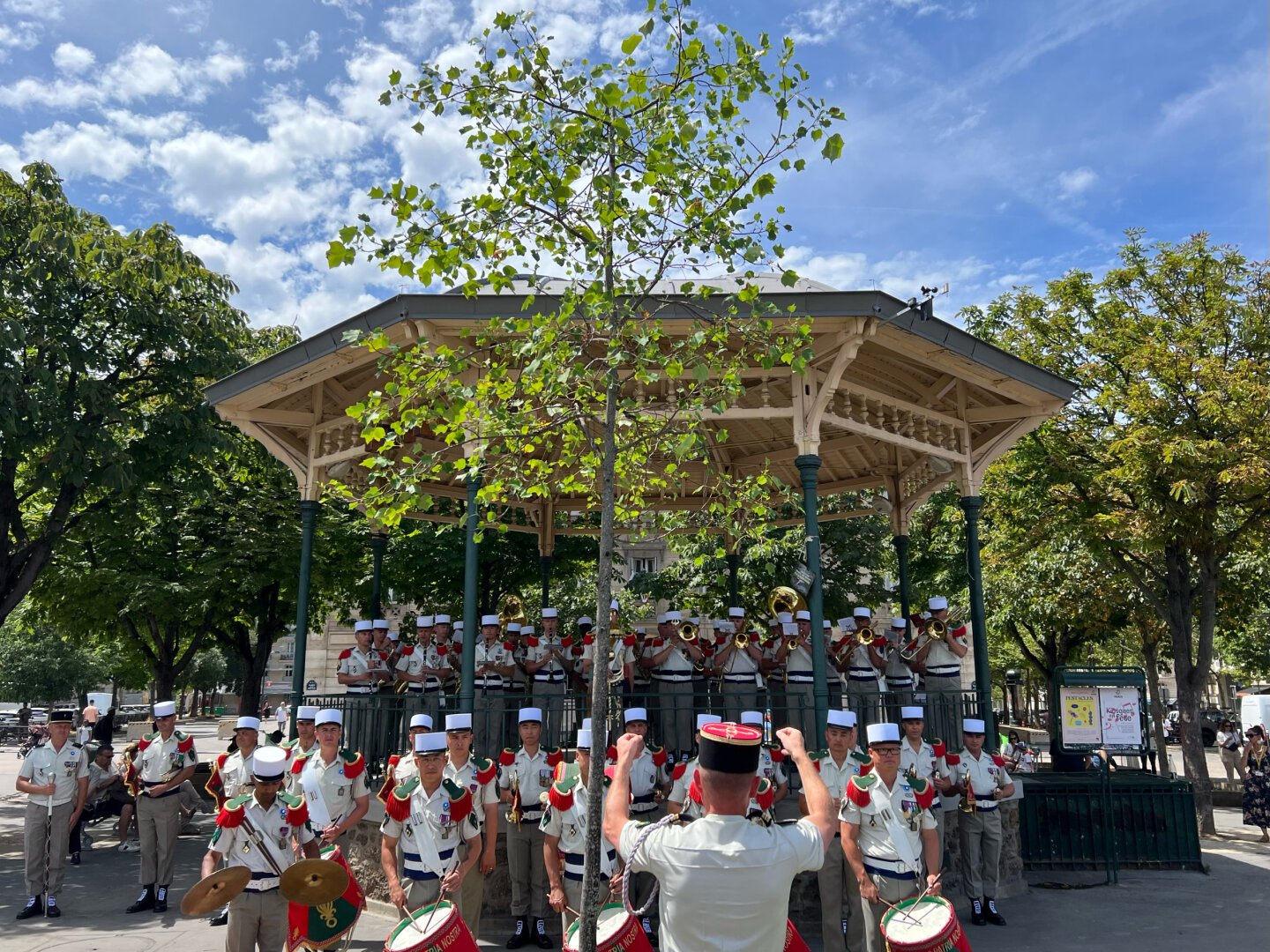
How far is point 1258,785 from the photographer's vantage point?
1462cm

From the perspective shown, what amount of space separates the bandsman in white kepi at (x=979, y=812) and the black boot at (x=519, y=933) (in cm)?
436

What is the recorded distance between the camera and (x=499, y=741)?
9227 millimetres

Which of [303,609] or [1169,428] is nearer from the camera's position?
[303,609]

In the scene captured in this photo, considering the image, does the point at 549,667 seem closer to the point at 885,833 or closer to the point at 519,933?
the point at 519,933

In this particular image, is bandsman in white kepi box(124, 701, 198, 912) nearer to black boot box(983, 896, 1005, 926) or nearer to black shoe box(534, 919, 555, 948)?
black shoe box(534, 919, 555, 948)

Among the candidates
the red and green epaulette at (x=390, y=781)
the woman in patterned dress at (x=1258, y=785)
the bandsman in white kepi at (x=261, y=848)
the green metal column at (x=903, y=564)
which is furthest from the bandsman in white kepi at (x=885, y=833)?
the woman in patterned dress at (x=1258, y=785)

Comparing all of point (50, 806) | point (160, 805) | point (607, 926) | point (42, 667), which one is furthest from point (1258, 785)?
point (42, 667)

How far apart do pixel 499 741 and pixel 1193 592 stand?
1282cm

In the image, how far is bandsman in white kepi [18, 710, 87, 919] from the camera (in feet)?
29.5

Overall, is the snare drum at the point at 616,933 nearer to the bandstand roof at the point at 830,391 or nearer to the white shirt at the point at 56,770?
the bandstand roof at the point at 830,391

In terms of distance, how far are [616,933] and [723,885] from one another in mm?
2756

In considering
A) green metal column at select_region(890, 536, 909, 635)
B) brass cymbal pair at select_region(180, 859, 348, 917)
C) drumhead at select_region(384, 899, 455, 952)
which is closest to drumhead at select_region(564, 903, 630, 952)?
drumhead at select_region(384, 899, 455, 952)

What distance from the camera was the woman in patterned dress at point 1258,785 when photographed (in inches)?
571

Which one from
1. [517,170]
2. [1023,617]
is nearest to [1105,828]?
[517,170]
